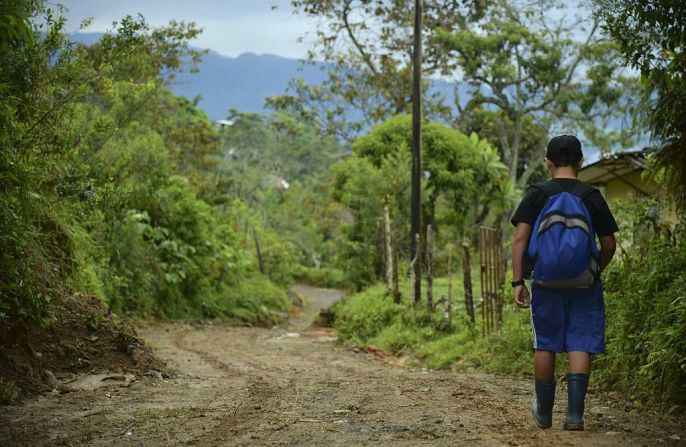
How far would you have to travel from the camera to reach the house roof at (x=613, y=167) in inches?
803

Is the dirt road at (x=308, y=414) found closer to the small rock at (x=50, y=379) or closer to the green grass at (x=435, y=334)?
the small rock at (x=50, y=379)

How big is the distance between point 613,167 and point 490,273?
10.9m

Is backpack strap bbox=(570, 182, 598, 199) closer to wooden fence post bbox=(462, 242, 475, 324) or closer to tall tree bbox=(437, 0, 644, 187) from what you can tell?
wooden fence post bbox=(462, 242, 475, 324)

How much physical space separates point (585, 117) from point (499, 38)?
5122mm

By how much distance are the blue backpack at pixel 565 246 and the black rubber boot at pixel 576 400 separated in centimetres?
61

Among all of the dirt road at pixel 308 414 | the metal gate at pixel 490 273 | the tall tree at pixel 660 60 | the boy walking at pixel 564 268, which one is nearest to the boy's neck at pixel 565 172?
the boy walking at pixel 564 268

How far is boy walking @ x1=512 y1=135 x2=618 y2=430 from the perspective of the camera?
559 cm

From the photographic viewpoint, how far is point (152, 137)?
2231 cm

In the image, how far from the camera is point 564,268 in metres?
5.57

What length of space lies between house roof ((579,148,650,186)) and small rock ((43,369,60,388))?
1445cm

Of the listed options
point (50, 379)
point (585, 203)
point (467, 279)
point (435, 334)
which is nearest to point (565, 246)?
point (585, 203)

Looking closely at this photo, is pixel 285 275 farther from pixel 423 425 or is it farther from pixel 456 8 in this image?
pixel 423 425

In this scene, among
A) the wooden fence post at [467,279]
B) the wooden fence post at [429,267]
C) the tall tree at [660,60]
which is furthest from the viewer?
the wooden fence post at [429,267]

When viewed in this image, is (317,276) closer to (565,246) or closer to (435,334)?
(435,334)
